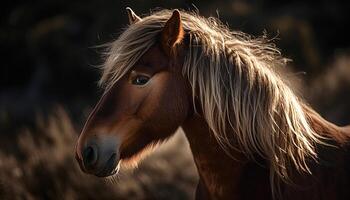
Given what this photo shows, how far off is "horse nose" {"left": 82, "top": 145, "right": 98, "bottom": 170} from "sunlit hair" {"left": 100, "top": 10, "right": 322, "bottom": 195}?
15.7 inches

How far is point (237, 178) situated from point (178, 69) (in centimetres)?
69

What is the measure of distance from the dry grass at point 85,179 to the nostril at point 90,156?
2.72m

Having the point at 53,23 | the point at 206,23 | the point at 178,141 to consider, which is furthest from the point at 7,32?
the point at 206,23

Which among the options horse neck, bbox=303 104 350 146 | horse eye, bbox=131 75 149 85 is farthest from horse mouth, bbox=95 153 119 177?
horse neck, bbox=303 104 350 146

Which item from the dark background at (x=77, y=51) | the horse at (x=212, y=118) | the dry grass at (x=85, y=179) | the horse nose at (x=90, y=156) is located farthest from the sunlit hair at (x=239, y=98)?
the dark background at (x=77, y=51)

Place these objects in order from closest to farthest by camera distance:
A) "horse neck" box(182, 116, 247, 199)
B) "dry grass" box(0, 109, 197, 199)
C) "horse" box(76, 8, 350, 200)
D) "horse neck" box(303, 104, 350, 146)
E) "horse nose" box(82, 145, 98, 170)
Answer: "horse nose" box(82, 145, 98, 170) → "horse" box(76, 8, 350, 200) → "horse neck" box(182, 116, 247, 199) → "horse neck" box(303, 104, 350, 146) → "dry grass" box(0, 109, 197, 199)

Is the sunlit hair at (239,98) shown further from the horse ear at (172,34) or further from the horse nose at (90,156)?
the horse nose at (90,156)

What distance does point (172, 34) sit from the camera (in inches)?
157

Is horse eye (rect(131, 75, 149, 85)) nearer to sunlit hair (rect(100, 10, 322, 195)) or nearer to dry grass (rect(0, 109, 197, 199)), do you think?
sunlit hair (rect(100, 10, 322, 195))

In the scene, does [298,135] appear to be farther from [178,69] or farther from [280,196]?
[178,69]

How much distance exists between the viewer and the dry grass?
6.90 m

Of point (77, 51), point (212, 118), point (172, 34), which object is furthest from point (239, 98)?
point (77, 51)

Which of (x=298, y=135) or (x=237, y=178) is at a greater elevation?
(x=298, y=135)

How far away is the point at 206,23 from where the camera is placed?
4324 mm
